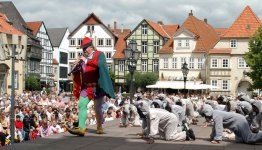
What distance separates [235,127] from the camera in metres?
12.2

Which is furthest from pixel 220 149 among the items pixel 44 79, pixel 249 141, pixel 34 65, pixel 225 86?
pixel 44 79

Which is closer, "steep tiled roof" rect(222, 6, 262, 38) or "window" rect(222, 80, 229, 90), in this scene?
"steep tiled roof" rect(222, 6, 262, 38)

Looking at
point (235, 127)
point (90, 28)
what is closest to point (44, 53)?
point (90, 28)

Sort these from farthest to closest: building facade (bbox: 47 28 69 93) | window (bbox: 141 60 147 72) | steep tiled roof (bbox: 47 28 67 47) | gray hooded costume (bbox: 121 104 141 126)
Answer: steep tiled roof (bbox: 47 28 67 47), building facade (bbox: 47 28 69 93), window (bbox: 141 60 147 72), gray hooded costume (bbox: 121 104 141 126)

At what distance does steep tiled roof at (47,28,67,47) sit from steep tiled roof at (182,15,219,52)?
27.1 m

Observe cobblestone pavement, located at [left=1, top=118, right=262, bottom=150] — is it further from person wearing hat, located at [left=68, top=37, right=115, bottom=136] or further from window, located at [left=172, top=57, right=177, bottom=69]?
window, located at [left=172, top=57, right=177, bottom=69]

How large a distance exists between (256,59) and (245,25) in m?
12.3

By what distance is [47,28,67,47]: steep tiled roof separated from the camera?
91250 millimetres

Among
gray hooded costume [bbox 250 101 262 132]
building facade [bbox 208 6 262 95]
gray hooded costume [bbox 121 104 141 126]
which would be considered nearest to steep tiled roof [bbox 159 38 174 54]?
building facade [bbox 208 6 262 95]

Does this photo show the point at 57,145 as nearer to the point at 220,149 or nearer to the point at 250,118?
the point at 220,149

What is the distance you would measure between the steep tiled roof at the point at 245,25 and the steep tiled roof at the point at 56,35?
116ft

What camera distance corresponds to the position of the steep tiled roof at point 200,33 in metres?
69.0

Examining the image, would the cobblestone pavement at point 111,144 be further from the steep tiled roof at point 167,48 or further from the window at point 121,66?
the window at point 121,66

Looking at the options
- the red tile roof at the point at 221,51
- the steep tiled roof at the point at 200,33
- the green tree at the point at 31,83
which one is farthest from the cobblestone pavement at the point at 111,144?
the steep tiled roof at the point at 200,33
